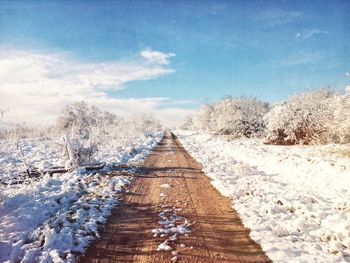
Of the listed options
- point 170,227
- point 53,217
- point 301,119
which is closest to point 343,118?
point 301,119

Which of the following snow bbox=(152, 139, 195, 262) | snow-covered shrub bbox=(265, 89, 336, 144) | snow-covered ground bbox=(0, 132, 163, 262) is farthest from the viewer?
snow-covered shrub bbox=(265, 89, 336, 144)

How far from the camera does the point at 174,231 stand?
26.5ft

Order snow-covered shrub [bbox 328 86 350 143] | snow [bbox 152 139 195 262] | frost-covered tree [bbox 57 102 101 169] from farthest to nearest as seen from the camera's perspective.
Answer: frost-covered tree [bbox 57 102 101 169] → snow-covered shrub [bbox 328 86 350 143] → snow [bbox 152 139 195 262]

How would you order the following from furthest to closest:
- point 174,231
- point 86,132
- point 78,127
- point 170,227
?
1. point 86,132
2. point 78,127
3. point 170,227
4. point 174,231

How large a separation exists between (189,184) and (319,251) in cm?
773

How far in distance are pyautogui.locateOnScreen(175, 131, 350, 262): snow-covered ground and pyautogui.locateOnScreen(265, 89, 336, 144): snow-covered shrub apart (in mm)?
8909

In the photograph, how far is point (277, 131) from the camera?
1185 inches

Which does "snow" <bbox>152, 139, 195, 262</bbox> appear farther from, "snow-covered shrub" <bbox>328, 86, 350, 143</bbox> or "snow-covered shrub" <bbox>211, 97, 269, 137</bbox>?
"snow-covered shrub" <bbox>211, 97, 269, 137</bbox>

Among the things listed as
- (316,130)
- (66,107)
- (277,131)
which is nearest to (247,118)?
(277,131)

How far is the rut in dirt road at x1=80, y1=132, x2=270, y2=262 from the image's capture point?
22.3 ft

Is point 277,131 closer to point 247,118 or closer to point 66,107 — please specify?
point 247,118

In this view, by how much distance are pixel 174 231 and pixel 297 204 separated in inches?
168

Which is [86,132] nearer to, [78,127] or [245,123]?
[78,127]

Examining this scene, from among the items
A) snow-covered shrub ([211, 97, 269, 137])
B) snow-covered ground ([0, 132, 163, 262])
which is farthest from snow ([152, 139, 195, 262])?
snow-covered shrub ([211, 97, 269, 137])
